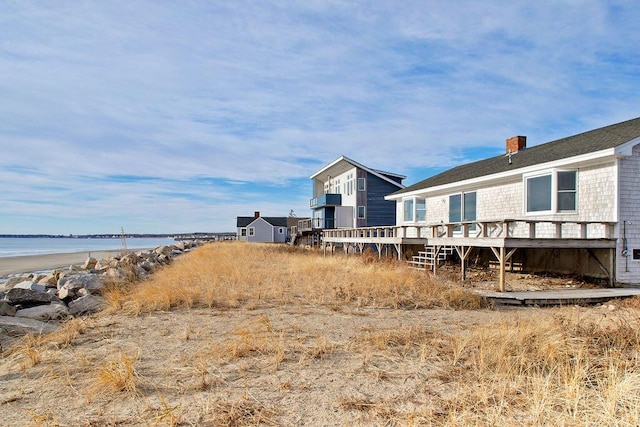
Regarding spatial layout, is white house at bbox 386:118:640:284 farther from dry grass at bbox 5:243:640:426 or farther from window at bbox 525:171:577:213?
dry grass at bbox 5:243:640:426

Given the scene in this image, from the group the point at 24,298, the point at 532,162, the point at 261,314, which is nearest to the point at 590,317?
the point at 261,314

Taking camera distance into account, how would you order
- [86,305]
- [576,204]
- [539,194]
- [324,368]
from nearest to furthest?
1. [324,368]
2. [86,305]
3. [576,204]
4. [539,194]

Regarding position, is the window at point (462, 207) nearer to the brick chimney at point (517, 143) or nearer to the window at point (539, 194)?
the window at point (539, 194)

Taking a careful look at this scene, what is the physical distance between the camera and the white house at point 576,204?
1266cm

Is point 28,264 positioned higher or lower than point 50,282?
lower

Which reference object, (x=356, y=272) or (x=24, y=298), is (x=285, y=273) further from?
(x=24, y=298)

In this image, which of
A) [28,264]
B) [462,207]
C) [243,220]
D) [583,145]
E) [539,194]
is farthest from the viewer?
[243,220]

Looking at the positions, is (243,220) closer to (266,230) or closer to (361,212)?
(266,230)

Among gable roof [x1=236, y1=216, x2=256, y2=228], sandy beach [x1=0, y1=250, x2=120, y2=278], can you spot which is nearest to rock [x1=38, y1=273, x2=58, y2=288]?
sandy beach [x1=0, y1=250, x2=120, y2=278]

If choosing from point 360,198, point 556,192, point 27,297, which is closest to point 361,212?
point 360,198

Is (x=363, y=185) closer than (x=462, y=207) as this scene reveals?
No

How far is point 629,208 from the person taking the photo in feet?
42.1

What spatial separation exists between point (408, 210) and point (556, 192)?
10562mm

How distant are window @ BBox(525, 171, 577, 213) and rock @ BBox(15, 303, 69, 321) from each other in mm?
13921
